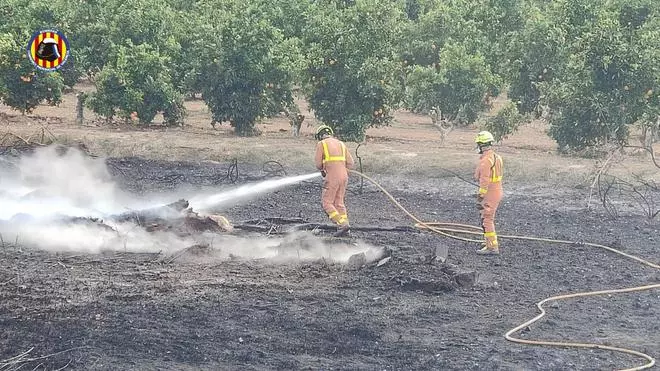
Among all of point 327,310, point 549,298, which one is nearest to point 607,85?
point 549,298

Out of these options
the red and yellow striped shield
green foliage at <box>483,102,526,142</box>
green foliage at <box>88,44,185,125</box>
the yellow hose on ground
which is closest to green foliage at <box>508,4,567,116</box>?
green foliage at <box>483,102,526,142</box>

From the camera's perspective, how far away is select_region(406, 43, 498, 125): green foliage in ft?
80.2

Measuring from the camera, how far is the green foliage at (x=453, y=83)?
962 inches

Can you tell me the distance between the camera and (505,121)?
78.3 feet

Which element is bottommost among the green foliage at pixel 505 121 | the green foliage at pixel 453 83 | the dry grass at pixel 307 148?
the dry grass at pixel 307 148

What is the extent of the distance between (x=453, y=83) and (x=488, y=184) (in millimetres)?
11705

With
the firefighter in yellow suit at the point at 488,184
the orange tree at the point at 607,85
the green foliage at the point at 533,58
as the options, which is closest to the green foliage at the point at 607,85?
the orange tree at the point at 607,85

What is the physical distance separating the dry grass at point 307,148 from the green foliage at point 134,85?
61 centimetres

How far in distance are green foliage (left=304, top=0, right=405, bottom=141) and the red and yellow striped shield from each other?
6801 mm

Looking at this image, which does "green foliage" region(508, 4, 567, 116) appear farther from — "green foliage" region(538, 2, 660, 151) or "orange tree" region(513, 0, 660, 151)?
"green foliage" region(538, 2, 660, 151)

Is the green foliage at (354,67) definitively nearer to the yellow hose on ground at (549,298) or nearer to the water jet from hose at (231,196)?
the water jet from hose at (231,196)

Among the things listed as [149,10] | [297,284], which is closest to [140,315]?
[297,284]

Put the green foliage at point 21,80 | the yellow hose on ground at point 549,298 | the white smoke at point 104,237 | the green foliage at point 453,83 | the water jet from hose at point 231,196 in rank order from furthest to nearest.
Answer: the green foliage at point 453,83
the green foliage at point 21,80
the water jet from hose at point 231,196
the white smoke at point 104,237
the yellow hose on ground at point 549,298

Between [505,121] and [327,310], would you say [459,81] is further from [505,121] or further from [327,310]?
[327,310]
